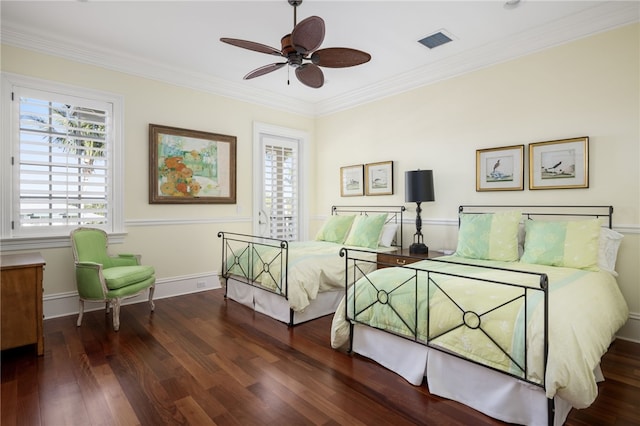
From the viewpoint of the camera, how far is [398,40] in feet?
12.1

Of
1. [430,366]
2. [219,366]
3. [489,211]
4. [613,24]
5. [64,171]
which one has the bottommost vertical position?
[219,366]

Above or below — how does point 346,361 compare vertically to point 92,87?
below

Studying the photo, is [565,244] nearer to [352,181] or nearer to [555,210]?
[555,210]

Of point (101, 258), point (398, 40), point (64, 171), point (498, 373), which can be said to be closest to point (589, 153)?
point (398, 40)

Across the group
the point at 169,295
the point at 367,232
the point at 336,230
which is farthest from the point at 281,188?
the point at 169,295

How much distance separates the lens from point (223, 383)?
7.61ft

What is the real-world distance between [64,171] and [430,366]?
13.5 feet

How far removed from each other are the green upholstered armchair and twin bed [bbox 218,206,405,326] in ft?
3.38

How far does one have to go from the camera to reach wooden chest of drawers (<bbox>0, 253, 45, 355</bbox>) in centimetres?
263

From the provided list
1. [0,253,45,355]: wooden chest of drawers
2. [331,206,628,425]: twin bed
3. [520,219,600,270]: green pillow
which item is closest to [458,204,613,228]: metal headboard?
[331,206,628,425]: twin bed

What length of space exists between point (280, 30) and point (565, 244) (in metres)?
3.37

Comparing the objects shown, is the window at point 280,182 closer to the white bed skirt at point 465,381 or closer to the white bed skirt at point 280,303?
the white bed skirt at point 280,303

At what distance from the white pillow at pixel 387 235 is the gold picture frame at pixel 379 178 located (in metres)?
0.60

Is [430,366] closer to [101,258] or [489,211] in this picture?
[489,211]
